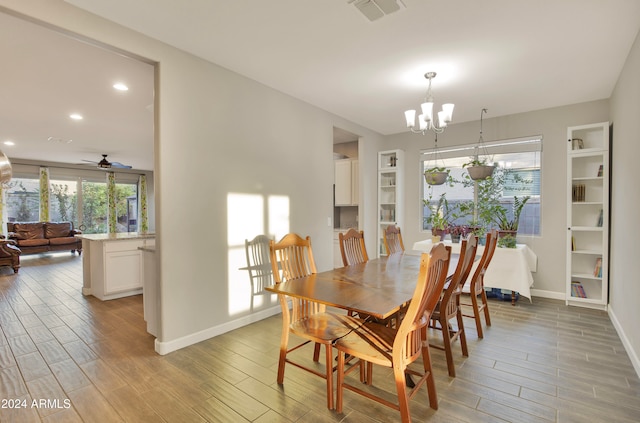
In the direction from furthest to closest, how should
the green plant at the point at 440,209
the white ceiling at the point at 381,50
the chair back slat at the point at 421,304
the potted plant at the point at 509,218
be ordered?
the green plant at the point at 440,209 < the potted plant at the point at 509,218 < the white ceiling at the point at 381,50 < the chair back slat at the point at 421,304

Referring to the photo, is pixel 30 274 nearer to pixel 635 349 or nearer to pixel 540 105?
pixel 635 349

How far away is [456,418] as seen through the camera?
6.02 feet

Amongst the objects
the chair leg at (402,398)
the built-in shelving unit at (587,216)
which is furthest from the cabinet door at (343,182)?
the chair leg at (402,398)

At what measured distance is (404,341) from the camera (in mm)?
1625

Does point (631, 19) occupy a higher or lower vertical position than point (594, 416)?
higher

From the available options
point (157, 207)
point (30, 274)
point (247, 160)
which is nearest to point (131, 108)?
point (247, 160)

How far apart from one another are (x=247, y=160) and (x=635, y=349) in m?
3.83

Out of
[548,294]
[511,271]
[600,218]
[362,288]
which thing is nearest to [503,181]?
[600,218]

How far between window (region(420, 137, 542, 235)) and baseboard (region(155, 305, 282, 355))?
11.1 ft

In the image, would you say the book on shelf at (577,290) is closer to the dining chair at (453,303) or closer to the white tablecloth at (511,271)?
the white tablecloth at (511,271)

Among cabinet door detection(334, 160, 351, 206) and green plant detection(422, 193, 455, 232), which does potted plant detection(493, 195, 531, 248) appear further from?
cabinet door detection(334, 160, 351, 206)

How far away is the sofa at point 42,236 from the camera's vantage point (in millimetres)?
7770

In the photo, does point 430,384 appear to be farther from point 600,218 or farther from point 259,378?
point 600,218

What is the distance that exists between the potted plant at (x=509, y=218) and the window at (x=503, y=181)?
0.06m
